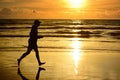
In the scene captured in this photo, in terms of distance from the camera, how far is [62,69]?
44.3ft

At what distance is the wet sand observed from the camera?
1187cm

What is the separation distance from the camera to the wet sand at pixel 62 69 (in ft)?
38.9

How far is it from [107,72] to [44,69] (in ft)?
8.20

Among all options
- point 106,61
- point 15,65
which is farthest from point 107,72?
point 15,65

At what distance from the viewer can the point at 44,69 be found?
45.1 ft

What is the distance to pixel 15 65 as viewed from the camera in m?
15.0

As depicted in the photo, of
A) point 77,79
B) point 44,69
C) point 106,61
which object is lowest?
point 77,79

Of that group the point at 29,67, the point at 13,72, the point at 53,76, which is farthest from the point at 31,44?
the point at 53,76

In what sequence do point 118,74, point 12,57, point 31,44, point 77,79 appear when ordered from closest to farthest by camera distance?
1. point 77,79
2. point 118,74
3. point 31,44
4. point 12,57

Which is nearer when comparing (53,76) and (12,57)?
(53,76)

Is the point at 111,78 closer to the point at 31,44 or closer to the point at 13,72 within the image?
the point at 13,72

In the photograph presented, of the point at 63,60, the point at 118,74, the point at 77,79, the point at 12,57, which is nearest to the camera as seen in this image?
the point at 77,79

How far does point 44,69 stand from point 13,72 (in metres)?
1.33

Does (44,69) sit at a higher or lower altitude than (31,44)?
lower
